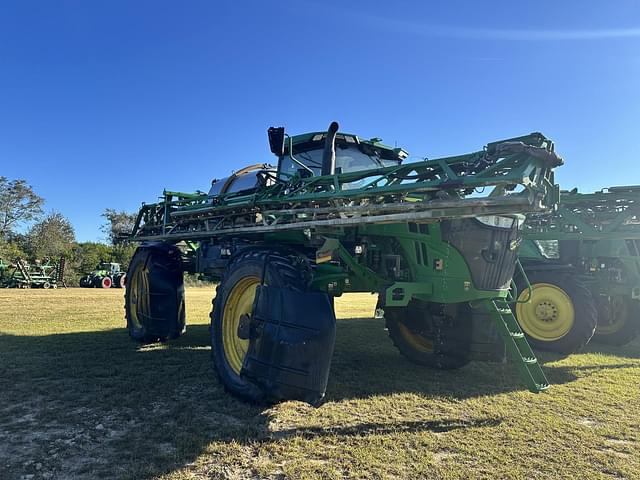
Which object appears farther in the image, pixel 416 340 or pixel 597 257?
pixel 597 257

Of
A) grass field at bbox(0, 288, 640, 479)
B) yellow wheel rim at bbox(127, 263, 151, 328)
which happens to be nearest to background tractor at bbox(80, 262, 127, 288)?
yellow wheel rim at bbox(127, 263, 151, 328)

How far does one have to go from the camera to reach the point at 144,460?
301 cm

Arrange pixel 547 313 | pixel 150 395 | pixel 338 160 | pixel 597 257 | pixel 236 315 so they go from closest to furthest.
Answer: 1. pixel 150 395
2. pixel 236 315
3. pixel 338 160
4. pixel 547 313
5. pixel 597 257

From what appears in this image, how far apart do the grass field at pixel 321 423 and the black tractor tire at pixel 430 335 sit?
20 centimetres

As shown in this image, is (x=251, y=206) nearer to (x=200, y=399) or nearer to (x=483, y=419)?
(x=200, y=399)

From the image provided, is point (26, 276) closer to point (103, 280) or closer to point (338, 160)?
point (103, 280)

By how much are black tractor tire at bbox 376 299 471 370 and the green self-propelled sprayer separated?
0.05ft

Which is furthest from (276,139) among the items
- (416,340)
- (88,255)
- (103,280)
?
(88,255)

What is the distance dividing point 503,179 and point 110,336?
696cm

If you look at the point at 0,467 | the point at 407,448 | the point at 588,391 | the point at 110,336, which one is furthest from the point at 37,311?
the point at 588,391

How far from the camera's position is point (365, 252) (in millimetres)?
4801

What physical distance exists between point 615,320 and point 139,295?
28.1 feet

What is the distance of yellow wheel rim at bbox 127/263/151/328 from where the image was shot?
23.4 feet

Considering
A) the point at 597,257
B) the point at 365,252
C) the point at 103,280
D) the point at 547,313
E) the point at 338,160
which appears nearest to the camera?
the point at 365,252
